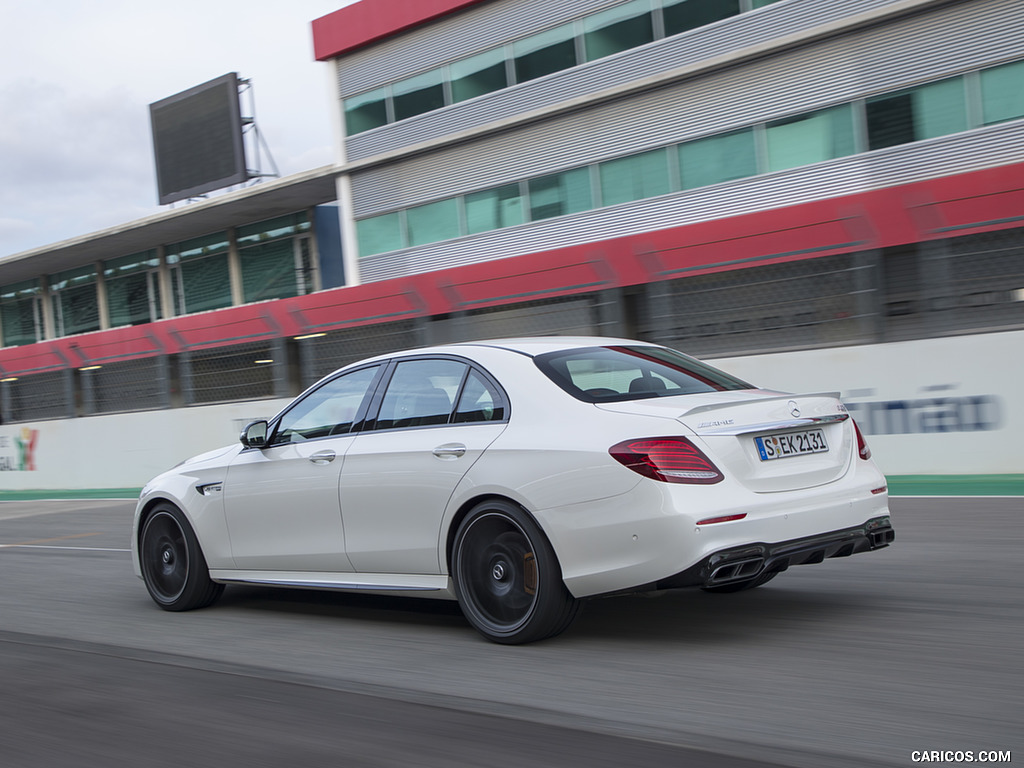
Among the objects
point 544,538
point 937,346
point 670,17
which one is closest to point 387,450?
point 544,538

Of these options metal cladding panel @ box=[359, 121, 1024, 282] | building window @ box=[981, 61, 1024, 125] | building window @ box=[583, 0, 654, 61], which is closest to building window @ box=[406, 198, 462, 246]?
metal cladding panel @ box=[359, 121, 1024, 282]

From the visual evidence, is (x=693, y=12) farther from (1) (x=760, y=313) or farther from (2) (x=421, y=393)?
(2) (x=421, y=393)

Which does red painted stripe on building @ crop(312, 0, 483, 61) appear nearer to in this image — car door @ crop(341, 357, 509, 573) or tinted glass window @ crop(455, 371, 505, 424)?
car door @ crop(341, 357, 509, 573)

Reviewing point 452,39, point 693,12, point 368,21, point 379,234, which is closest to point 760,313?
point 693,12

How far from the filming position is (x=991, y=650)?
15.5ft

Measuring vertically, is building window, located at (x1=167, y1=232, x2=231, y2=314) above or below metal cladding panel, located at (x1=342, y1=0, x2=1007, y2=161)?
below

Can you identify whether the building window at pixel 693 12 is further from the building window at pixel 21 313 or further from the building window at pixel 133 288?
the building window at pixel 21 313

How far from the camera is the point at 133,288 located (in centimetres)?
4084

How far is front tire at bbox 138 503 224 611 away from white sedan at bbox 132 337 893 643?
0.39m

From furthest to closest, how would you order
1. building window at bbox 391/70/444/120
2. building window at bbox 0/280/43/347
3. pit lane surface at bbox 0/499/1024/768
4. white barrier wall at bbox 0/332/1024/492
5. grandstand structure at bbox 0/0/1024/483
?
building window at bbox 0/280/43/347 < building window at bbox 391/70/444/120 < grandstand structure at bbox 0/0/1024/483 < white barrier wall at bbox 0/332/1024/492 < pit lane surface at bbox 0/499/1024/768

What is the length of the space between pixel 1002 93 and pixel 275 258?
22.6 meters

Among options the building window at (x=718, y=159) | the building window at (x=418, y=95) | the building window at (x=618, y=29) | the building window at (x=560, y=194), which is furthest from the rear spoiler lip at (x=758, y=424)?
the building window at (x=418, y=95)

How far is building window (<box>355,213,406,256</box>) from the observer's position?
1147 inches

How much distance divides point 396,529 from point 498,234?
21.7 metres
